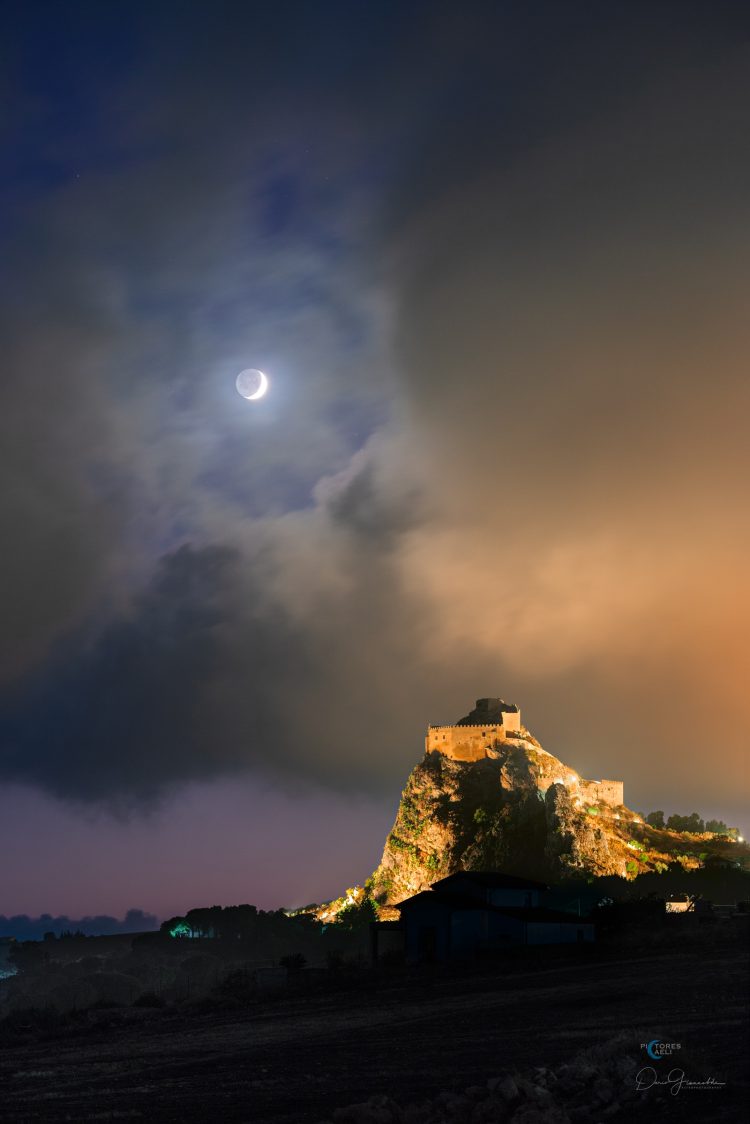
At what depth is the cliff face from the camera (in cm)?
16338

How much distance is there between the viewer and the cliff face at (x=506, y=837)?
536 feet

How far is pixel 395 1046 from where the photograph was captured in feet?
126

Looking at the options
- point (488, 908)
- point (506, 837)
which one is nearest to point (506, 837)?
point (506, 837)

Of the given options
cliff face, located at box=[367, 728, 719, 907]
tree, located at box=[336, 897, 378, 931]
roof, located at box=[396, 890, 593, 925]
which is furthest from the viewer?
tree, located at box=[336, 897, 378, 931]

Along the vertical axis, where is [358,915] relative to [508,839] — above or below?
below

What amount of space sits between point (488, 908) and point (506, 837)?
9386cm

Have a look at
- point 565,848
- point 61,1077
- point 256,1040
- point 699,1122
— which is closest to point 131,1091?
point 61,1077

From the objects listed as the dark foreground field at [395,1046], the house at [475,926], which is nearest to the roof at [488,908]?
the house at [475,926]

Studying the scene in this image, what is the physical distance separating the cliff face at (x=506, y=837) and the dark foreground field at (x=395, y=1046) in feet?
358

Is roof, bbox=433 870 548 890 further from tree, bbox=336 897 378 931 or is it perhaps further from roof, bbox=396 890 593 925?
tree, bbox=336 897 378 931
